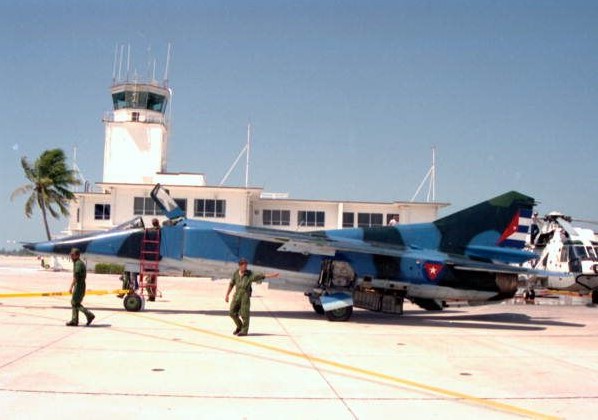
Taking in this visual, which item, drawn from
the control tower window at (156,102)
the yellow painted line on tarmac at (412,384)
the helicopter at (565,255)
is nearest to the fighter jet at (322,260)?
the yellow painted line on tarmac at (412,384)

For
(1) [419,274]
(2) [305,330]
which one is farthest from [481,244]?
(2) [305,330]

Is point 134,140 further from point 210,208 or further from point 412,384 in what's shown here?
point 412,384

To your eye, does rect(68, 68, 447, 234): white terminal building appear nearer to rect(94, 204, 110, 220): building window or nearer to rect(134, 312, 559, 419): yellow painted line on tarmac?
rect(94, 204, 110, 220): building window

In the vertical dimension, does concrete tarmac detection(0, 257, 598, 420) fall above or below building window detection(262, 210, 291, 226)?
below

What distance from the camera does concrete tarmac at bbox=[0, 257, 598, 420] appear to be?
6.84m

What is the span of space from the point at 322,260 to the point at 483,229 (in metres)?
5.11

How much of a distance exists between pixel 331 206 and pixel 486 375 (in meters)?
42.1

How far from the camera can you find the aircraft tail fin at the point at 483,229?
17984mm

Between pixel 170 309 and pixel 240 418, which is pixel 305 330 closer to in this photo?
pixel 170 309

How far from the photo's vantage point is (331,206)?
51281mm

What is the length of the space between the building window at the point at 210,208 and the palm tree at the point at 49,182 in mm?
16072

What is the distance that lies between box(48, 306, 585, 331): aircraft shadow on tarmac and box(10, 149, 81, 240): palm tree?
44.7 m

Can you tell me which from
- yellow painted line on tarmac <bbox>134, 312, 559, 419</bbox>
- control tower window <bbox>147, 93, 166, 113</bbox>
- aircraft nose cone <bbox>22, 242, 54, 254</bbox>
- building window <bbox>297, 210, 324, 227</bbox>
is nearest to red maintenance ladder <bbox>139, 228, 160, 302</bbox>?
aircraft nose cone <bbox>22, 242, 54, 254</bbox>

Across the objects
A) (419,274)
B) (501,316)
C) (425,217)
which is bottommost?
(501,316)
